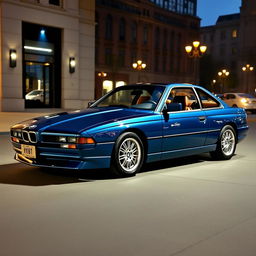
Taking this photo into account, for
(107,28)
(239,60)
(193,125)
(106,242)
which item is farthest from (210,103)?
(239,60)

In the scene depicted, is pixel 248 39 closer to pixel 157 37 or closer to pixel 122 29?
pixel 157 37

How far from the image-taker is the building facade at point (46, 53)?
85.2 feet

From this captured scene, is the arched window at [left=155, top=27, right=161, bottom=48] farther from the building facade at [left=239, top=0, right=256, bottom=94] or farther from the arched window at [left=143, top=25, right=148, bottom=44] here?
the building facade at [left=239, top=0, right=256, bottom=94]

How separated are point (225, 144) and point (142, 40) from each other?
5821cm

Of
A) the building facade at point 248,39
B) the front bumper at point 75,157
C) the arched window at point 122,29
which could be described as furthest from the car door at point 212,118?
the building facade at point 248,39

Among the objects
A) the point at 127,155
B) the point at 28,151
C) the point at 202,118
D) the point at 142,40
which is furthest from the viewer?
the point at 142,40

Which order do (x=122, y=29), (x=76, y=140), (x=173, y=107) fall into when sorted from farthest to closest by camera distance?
(x=122, y=29)
(x=173, y=107)
(x=76, y=140)

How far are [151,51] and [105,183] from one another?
61896 millimetres

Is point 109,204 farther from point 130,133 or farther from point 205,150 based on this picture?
point 205,150

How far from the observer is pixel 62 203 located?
529 centimetres

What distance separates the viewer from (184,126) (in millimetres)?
7742

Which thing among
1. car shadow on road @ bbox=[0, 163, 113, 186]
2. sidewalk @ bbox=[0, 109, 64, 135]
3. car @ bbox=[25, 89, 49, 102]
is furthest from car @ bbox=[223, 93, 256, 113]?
car shadow on road @ bbox=[0, 163, 113, 186]

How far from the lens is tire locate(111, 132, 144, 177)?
673cm

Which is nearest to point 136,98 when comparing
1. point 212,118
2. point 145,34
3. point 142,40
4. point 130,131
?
point 130,131
